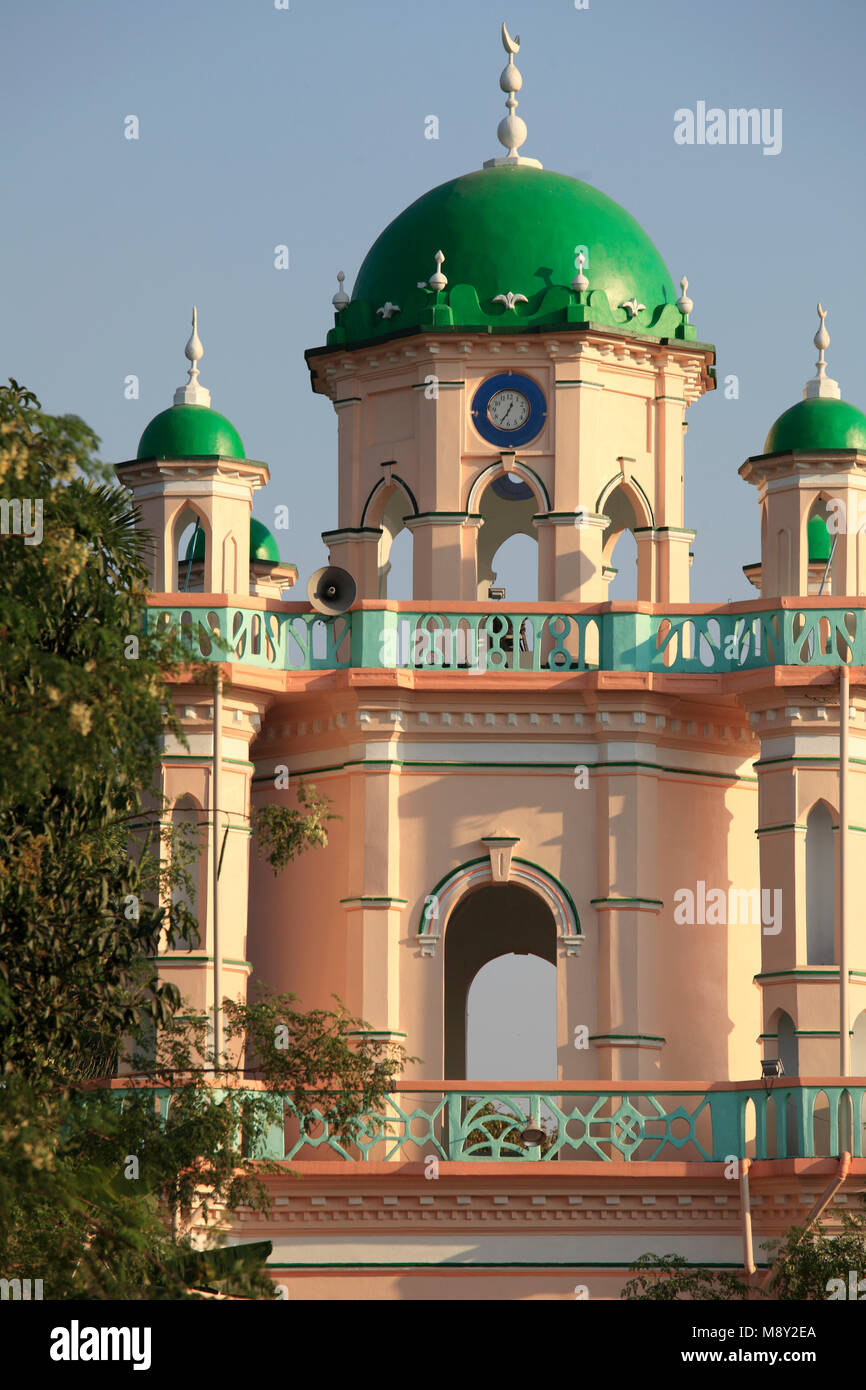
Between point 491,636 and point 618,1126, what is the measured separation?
5536mm

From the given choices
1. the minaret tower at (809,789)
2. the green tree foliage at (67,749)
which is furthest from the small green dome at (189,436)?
the green tree foliage at (67,749)

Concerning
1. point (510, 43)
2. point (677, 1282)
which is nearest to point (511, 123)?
point (510, 43)

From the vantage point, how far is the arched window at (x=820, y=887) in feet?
98.0

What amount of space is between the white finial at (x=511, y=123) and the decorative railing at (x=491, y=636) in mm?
6445

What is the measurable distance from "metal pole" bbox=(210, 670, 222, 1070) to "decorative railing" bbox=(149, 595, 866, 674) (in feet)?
3.29

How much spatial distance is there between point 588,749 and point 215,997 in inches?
194

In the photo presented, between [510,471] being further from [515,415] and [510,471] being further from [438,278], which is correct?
[438,278]

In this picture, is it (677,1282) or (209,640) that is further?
(209,640)

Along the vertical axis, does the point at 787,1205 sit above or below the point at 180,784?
below

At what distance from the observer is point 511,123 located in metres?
34.8

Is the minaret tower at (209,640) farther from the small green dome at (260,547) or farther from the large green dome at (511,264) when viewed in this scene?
the small green dome at (260,547)
